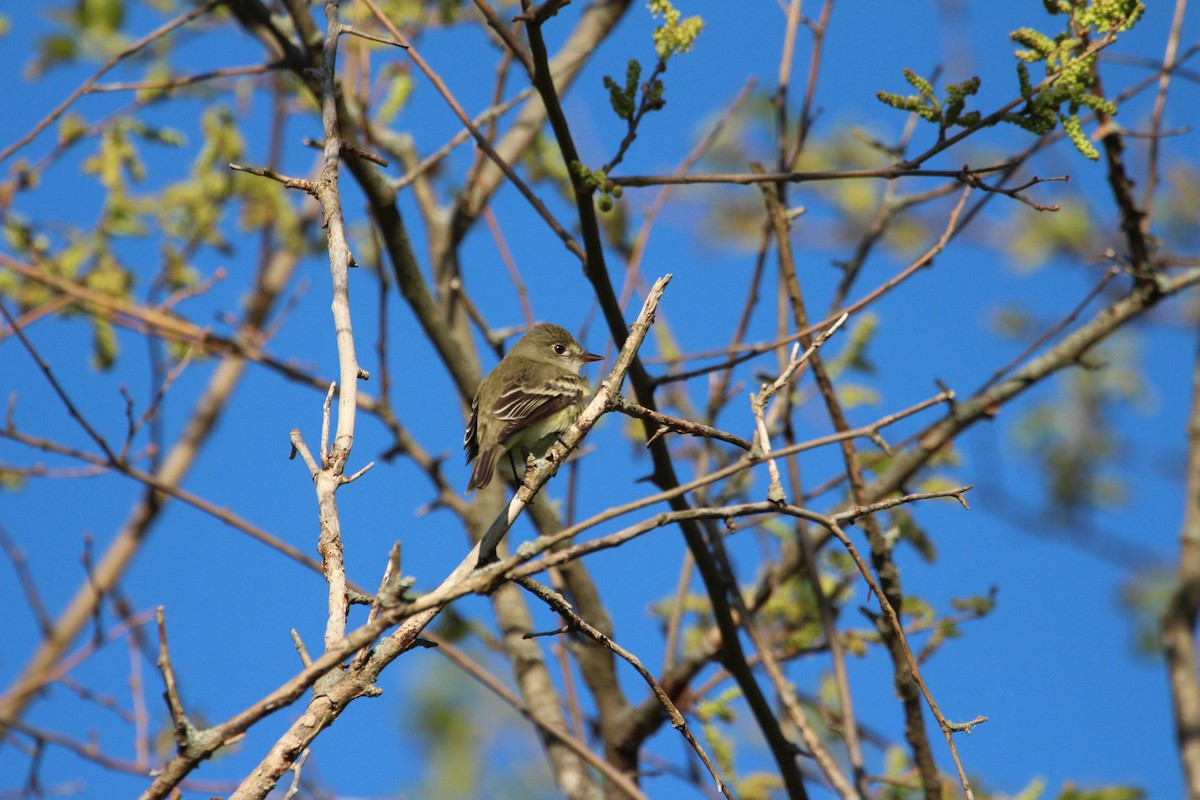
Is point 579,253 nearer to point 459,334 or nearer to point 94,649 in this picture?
point 459,334

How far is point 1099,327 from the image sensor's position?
4.84 meters

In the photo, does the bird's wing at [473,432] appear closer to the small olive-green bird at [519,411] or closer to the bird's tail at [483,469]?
the small olive-green bird at [519,411]

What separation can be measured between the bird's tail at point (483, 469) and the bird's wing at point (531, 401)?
92 millimetres

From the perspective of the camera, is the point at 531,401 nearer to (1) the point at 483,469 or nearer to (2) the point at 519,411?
(2) the point at 519,411

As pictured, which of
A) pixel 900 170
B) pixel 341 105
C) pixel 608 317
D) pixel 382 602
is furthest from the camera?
pixel 341 105

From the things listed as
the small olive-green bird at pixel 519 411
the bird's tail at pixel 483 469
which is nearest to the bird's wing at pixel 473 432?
the small olive-green bird at pixel 519 411

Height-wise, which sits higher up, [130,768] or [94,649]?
[94,649]

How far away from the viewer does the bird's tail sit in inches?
191

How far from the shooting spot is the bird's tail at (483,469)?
485 cm

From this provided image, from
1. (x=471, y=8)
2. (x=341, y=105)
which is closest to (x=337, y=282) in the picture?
(x=341, y=105)

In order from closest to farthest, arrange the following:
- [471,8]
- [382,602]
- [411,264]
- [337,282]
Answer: [382,602] → [337,282] → [411,264] → [471,8]

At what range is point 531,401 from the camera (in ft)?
17.6

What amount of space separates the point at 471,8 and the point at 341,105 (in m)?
2.74

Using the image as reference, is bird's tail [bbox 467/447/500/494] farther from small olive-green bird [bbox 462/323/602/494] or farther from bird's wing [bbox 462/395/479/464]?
bird's wing [bbox 462/395/479/464]
